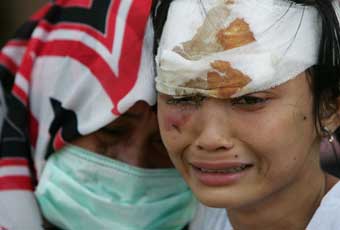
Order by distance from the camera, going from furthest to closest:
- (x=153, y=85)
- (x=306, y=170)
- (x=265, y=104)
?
(x=153, y=85), (x=306, y=170), (x=265, y=104)

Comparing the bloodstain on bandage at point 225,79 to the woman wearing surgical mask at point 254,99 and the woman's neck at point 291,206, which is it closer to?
the woman wearing surgical mask at point 254,99

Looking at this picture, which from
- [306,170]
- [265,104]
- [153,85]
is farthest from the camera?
[153,85]

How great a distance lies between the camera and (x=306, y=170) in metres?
2.20

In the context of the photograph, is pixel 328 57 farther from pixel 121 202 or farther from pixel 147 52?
pixel 121 202

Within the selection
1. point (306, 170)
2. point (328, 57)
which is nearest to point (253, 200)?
point (306, 170)

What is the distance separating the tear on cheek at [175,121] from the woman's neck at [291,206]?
304 mm

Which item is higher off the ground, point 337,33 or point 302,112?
point 337,33

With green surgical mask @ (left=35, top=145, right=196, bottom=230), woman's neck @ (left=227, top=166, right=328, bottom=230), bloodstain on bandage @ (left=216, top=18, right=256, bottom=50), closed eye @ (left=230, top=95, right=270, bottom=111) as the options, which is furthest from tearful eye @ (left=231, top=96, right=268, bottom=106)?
Answer: green surgical mask @ (left=35, top=145, right=196, bottom=230)

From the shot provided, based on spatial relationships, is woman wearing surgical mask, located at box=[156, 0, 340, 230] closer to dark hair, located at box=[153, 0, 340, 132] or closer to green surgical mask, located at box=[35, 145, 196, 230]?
dark hair, located at box=[153, 0, 340, 132]

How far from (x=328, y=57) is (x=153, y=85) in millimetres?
608

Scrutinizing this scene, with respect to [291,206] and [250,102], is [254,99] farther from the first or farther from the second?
[291,206]

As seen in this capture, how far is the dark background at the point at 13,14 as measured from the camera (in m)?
5.52

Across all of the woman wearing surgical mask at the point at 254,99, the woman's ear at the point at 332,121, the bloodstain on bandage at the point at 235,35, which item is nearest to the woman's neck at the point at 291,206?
the woman wearing surgical mask at the point at 254,99

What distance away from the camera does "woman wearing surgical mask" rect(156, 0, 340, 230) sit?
6.67 ft
